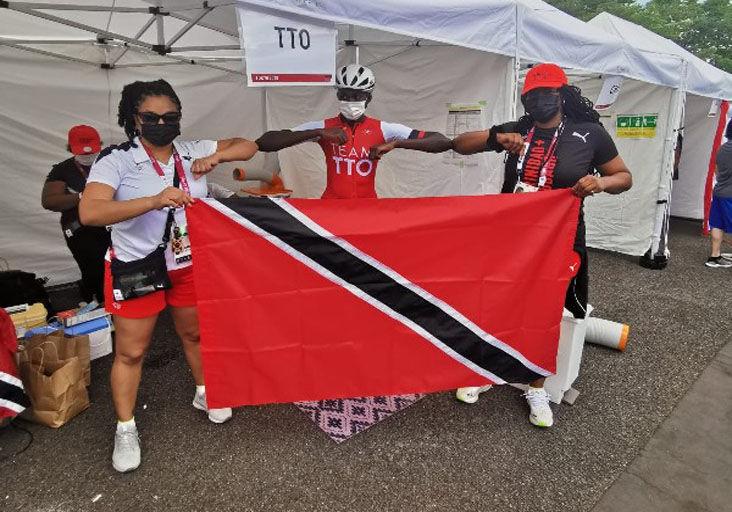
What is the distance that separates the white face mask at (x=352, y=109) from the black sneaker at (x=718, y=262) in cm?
561

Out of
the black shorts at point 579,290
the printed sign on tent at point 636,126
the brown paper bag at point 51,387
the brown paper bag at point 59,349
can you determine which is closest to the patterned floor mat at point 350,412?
the black shorts at point 579,290

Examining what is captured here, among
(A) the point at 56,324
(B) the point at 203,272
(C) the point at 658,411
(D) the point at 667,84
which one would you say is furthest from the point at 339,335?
(D) the point at 667,84

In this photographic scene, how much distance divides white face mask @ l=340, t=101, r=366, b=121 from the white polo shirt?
49.4 inches

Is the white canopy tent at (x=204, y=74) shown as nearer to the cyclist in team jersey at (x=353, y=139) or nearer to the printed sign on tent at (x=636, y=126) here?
the printed sign on tent at (x=636, y=126)

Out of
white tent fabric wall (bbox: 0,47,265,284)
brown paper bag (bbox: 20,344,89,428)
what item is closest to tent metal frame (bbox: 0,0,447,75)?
white tent fabric wall (bbox: 0,47,265,284)

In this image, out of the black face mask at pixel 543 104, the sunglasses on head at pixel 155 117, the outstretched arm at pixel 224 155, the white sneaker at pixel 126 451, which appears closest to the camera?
the sunglasses on head at pixel 155 117

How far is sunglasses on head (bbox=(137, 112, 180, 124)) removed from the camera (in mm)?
2082

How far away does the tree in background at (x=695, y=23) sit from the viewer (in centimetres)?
2792

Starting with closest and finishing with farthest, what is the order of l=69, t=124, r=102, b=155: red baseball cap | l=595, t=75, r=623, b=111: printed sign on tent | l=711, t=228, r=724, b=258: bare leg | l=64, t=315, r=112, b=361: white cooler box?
l=64, t=315, r=112, b=361: white cooler box
l=69, t=124, r=102, b=155: red baseball cap
l=595, t=75, r=623, b=111: printed sign on tent
l=711, t=228, r=724, b=258: bare leg

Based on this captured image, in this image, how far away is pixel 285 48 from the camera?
7.75ft

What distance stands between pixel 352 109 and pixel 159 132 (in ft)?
4.43

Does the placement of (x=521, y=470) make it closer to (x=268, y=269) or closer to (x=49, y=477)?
(x=268, y=269)

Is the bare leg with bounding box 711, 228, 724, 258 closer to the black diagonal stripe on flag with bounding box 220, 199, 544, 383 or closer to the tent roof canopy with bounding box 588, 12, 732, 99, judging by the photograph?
the tent roof canopy with bounding box 588, 12, 732, 99

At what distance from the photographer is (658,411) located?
2.89 m
